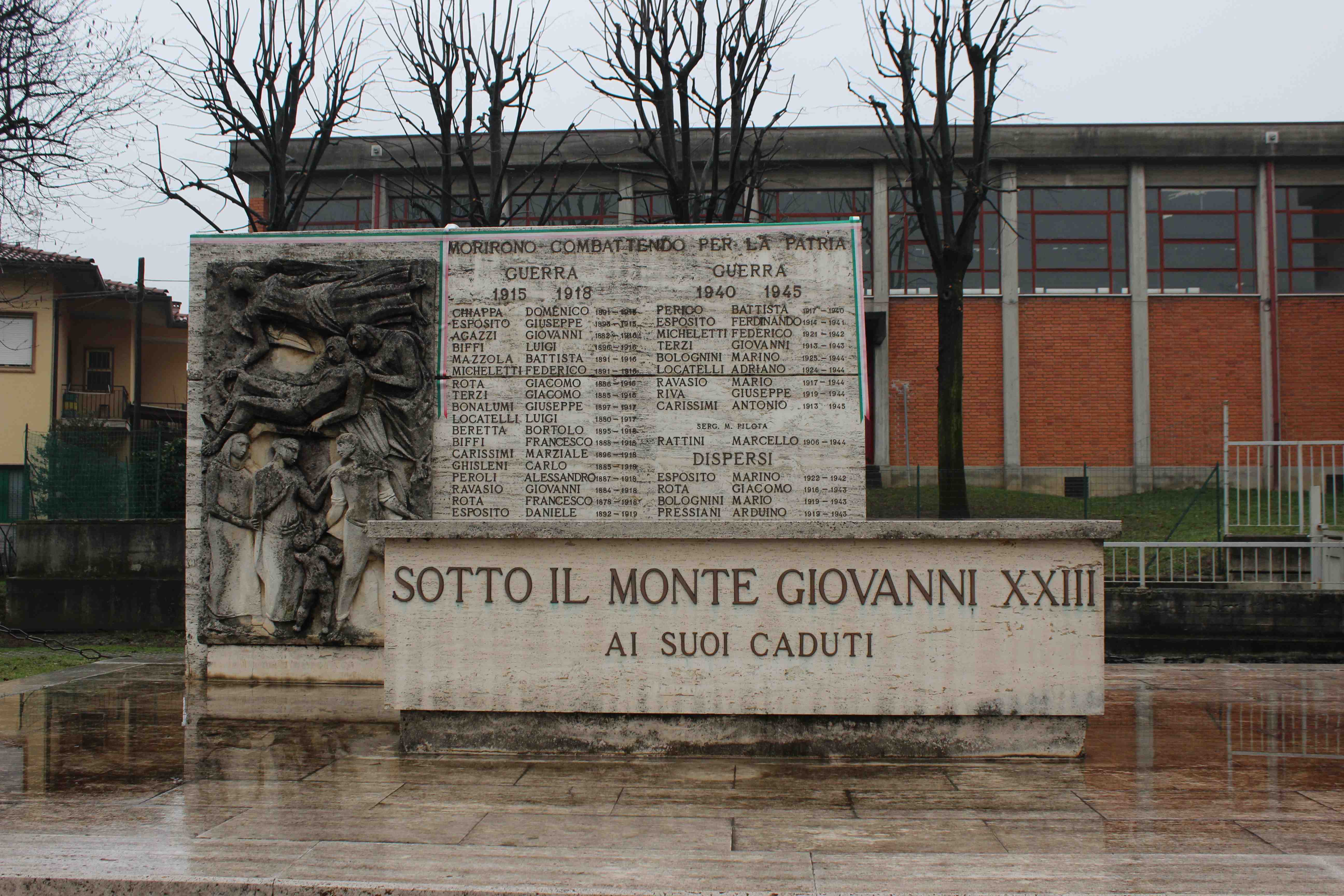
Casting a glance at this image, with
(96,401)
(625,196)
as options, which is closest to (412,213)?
(625,196)

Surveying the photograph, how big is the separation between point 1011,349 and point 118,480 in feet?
69.7

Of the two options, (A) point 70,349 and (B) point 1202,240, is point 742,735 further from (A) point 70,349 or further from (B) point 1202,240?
(A) point 70,349

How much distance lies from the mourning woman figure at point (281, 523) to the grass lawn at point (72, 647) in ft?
9.38

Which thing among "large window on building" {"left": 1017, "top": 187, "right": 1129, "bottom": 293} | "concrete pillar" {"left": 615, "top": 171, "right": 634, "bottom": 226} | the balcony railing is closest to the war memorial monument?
"concrete pillar" {"left": 615, "top": 171, "right": 634, "bottom": 226}

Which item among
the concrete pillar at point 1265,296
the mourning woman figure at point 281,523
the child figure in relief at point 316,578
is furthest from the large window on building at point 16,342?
the concrete pillar at point 1265,296

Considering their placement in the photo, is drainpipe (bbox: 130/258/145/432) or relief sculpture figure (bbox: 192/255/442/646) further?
drainpipe (bbox: 130/258/145/432)

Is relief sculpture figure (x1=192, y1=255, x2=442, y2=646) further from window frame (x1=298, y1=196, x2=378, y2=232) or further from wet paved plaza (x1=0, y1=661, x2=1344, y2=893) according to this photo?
window frame (x1=298, y1=196, x2=378, y2=232)

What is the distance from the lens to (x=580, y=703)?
6484mm

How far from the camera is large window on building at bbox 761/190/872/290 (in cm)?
2861

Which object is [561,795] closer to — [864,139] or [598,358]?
[598,358]

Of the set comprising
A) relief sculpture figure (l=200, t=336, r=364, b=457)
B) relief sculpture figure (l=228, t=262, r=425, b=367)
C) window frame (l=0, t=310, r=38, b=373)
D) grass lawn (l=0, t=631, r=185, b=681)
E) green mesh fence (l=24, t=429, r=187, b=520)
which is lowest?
grass lawn (l=0, t=631, r=185, b=681)

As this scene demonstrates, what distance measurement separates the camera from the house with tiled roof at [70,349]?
102 ft

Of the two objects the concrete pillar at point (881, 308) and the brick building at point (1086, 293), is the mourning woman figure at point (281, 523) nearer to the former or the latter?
the brick building at point (1086, 293)

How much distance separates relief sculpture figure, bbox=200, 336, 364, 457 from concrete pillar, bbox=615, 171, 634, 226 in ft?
63.8
